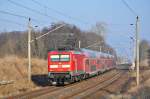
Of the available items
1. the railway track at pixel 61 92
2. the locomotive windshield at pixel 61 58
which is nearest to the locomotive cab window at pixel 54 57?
the locomotive windshield at pixel 61 58

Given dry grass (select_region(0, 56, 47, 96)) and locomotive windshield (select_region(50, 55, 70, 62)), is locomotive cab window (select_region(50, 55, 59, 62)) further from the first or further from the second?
dry grass (select_region(0, 56, 47, 96))

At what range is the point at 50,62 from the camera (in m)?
35.5

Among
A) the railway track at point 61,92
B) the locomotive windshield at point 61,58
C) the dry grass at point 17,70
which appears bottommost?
the railway track at point 61,92

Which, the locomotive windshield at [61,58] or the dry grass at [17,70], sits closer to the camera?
the locomotive windshield at [61,58]

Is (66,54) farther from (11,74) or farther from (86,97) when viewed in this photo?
(11,74)

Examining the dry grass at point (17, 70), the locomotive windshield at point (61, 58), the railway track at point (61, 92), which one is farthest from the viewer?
the dry grass at point (17, 70)

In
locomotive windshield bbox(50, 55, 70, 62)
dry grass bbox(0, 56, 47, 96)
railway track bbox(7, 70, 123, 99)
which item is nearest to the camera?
railway track bbox(7, 70, 123, 99)

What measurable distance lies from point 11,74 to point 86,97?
28.1 meters

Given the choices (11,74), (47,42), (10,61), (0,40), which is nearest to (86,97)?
(11,74)

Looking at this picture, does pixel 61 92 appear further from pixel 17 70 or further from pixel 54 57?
pixel 17 70

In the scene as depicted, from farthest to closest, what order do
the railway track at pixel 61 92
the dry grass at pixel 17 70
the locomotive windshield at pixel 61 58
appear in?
the dry grass at pixel 17 70 < the locomotive windshield at pixel 61 58 < the railway track at pixel 61 92

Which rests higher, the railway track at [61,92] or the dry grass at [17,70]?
the dry grass at [17,70]

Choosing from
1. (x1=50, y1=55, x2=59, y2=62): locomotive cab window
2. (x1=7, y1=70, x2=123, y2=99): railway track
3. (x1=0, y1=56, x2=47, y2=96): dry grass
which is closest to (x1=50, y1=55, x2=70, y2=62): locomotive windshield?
(x1=50, y1=55, x2=59, y2=62): locomotive cab window

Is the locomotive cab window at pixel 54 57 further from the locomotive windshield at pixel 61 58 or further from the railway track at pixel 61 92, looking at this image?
the railway track at pixel 61 92
